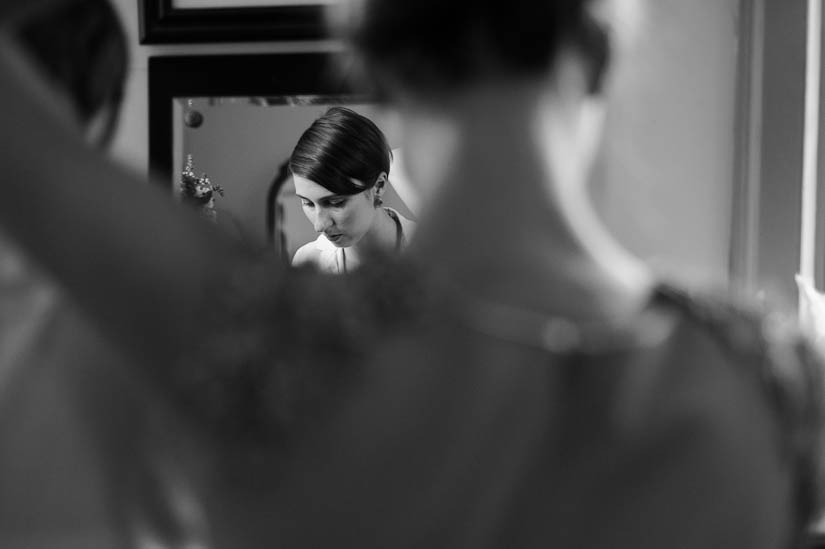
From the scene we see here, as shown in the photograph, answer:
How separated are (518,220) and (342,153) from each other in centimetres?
98

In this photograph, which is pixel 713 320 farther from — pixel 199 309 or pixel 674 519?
pixel 199 309

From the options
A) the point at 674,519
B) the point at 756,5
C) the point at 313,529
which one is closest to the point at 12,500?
the point at 313,529

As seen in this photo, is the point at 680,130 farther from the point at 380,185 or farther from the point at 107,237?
the point at 107,237

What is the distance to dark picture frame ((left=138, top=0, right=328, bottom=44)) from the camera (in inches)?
52.7

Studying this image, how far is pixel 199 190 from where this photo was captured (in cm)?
142

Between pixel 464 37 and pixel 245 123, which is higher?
pixel 464 37

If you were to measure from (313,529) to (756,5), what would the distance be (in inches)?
50.0

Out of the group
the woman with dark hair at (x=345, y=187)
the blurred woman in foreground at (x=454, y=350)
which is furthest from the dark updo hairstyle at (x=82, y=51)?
the woman with dark hair at (x=345, y=187)

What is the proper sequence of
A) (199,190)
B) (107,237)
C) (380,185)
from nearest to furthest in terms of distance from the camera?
(107,237) < (380,185) < (199,190)

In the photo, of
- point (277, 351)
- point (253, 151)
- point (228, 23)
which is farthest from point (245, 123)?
point (277, 351)

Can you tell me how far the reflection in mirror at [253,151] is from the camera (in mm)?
1359

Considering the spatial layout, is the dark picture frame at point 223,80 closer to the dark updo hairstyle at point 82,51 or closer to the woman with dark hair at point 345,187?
the woman with dark hair at point 345,187

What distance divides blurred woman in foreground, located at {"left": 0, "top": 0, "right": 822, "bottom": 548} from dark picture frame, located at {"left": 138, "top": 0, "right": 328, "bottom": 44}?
1022 mm

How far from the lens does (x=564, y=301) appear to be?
1.14 feet
